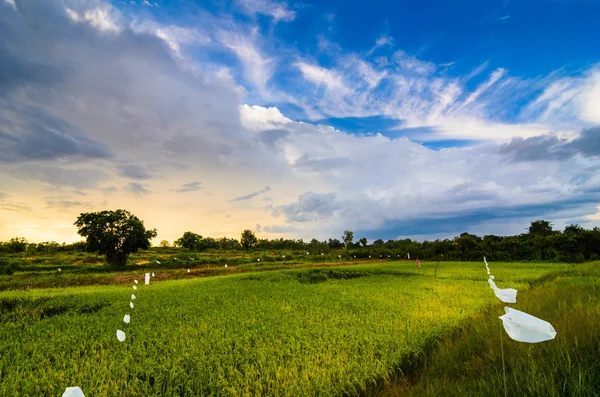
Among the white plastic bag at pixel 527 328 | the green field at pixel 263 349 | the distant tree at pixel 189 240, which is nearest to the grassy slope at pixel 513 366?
the green field at pixel 263 349

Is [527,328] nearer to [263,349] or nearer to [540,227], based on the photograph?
[263,349]

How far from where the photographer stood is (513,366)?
3.52 m

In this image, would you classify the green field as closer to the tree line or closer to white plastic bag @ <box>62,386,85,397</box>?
white plastic bag @ <box>62,386,85,397</box>

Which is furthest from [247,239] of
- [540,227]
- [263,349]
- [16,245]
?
[263,349]

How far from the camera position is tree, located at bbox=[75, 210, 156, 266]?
1271 inches

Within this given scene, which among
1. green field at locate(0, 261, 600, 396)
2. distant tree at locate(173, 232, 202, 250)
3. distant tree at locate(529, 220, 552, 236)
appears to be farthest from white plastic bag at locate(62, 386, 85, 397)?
distant tree at locate(173, 232, 202, 250)

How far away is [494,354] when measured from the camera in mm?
4281

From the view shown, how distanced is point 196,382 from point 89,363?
6.27 ft

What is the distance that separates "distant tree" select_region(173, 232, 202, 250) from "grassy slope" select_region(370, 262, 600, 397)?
7511cm

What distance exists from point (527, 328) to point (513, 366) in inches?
99.3

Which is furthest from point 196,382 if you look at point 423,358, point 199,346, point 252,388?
point 423,358

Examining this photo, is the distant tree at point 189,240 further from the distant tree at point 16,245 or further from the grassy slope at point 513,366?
the grassy slope at point 513,366

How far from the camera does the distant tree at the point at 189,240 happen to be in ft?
244

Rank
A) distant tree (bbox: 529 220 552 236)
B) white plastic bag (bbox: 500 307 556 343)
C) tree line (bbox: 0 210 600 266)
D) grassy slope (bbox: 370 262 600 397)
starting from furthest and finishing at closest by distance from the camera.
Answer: distant tree (bbox: 529 220 552 236) < tree line (bbox: 0 210 600 266) < grassy slope (bbox: 370 262 600 397) < white plastic bag (bbox: 500 307 556 343)
